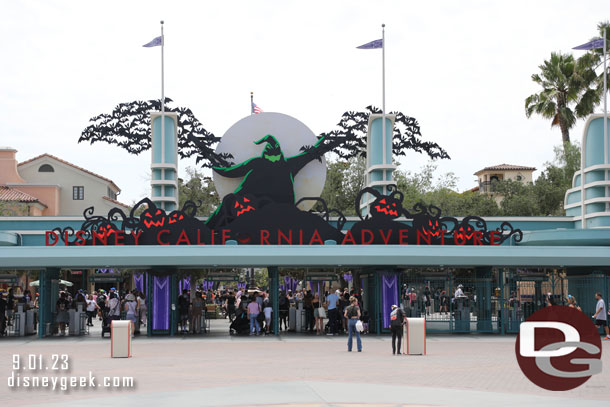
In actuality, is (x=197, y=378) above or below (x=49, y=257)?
below

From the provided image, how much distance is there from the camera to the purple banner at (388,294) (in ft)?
104

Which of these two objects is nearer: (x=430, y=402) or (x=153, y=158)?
(x=430, y=402)

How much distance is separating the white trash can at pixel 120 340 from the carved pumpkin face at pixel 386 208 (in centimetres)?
1236

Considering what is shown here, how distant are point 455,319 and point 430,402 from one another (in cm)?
1848

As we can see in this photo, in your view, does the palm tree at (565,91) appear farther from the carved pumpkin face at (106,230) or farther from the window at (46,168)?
the window at (46,168)

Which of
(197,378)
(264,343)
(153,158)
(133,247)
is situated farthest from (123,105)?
(197,378)

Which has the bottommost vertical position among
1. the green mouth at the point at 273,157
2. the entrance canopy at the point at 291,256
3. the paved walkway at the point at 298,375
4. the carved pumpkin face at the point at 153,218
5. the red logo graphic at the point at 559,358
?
the paved walkway at the point at 298,375

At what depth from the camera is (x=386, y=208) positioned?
3244cm

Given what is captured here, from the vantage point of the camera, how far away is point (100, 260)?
29875 millimetres

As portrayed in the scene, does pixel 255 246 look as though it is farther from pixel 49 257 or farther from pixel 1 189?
pixel 1 189

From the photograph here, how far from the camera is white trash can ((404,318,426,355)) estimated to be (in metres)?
22.8

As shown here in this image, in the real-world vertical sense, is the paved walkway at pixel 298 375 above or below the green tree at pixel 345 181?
below

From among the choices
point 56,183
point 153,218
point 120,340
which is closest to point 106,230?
point 153,218

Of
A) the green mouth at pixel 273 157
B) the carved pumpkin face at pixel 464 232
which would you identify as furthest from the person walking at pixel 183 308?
the carved pumpkin face at pixel 464 232
